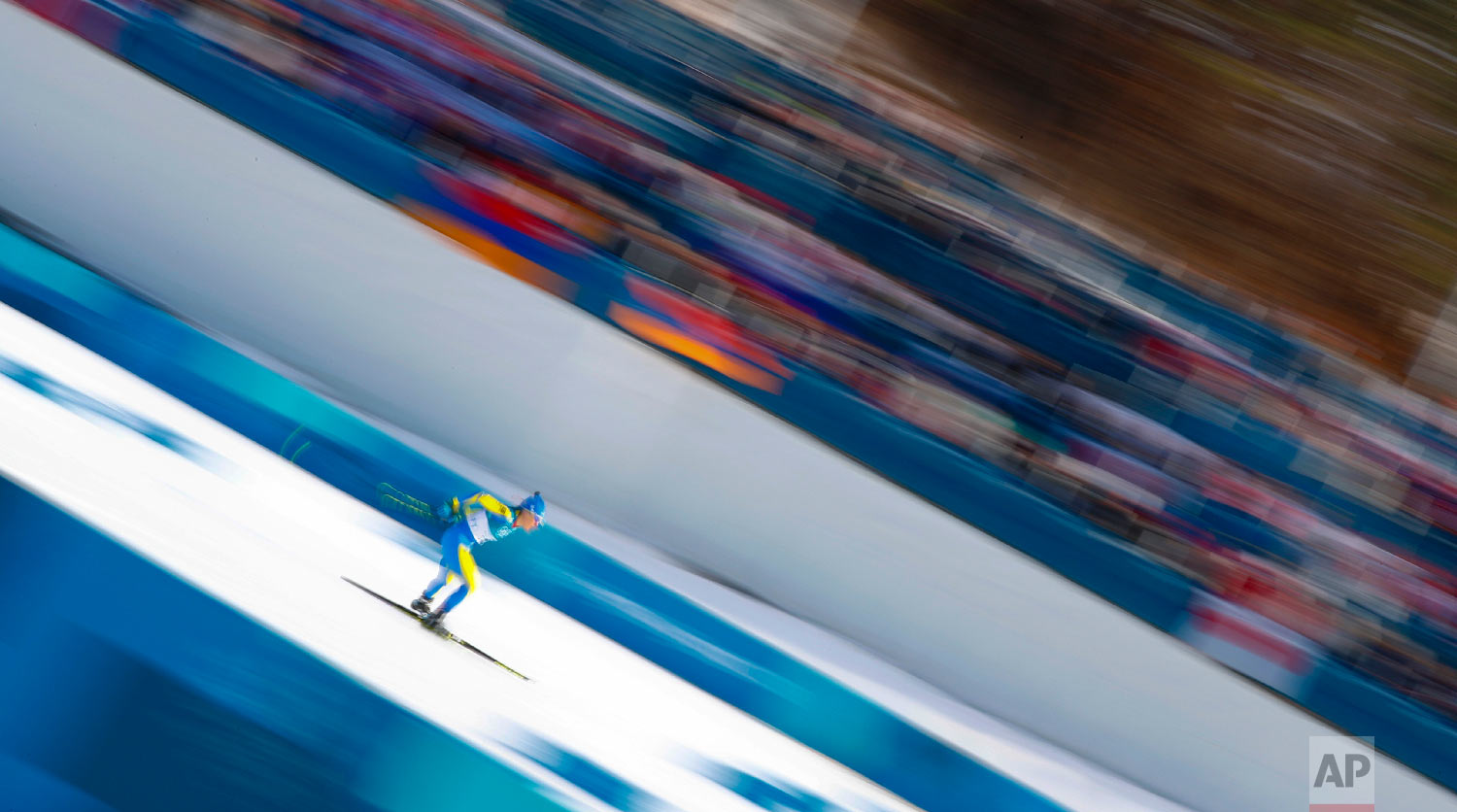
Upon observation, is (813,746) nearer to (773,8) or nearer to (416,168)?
(416,168)

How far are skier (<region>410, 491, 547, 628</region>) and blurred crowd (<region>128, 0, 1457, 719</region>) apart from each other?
23.8 inches

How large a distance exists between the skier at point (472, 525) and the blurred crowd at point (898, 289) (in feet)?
1.99

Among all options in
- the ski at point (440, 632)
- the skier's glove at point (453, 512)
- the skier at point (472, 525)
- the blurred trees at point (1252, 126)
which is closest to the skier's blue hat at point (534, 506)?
the skier at point (472, 525)

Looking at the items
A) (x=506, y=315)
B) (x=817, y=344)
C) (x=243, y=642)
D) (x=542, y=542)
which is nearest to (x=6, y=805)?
(x=243, y=642)

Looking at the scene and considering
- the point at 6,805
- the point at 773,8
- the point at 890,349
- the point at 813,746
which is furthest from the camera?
→ the point at 773,8

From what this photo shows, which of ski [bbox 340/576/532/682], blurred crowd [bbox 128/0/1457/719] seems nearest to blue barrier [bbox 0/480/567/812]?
ski [bbox 340/576/532/682]

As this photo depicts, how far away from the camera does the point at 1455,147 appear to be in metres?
2.79

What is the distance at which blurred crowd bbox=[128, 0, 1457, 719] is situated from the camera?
6.68 ft

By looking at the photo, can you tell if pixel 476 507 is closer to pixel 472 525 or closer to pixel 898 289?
pixel 472 525

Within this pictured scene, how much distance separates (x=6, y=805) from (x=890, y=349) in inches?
76.1

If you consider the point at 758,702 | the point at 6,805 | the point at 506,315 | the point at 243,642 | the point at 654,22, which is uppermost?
the point at 654,22

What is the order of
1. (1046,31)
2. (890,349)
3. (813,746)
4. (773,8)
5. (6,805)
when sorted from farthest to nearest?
(1046,31)
(773,8)
(890,349)
(813,746)
(6,805)

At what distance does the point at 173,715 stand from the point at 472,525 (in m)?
→ 0.62

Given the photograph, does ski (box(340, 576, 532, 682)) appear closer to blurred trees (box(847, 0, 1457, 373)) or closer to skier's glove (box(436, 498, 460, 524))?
skier's glove (box(436, 498, 460, 524))
